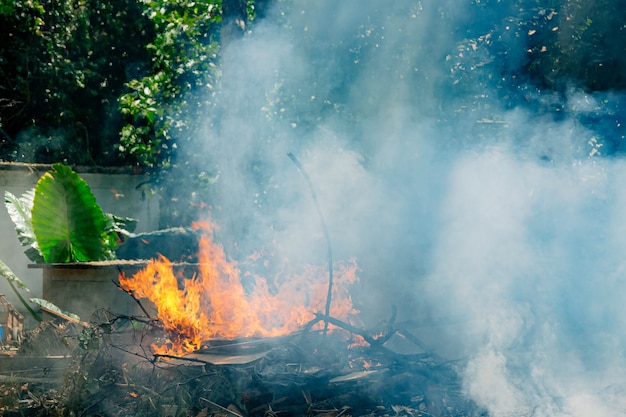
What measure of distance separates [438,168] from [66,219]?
5.46m

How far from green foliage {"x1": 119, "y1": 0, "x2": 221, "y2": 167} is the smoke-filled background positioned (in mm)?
683

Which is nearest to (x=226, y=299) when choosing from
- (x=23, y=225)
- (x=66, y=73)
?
(x=23, y=225)

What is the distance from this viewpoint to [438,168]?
9.26 metres

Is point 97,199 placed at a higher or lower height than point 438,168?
higher

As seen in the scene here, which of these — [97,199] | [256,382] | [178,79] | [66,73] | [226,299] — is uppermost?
[66,73]

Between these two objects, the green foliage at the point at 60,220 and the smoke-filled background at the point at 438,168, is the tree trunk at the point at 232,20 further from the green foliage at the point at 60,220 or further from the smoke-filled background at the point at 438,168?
the green foliage at the point at 60,220

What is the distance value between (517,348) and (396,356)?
4.93ft

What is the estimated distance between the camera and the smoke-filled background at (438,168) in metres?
8.06

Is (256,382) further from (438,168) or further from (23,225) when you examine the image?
(23,225)


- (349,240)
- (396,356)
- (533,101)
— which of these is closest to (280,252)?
(349,240)

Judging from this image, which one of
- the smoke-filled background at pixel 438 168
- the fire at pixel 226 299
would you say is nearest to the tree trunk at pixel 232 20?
the smoke-filled background at pixel 438 168

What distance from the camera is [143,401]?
6.12 m

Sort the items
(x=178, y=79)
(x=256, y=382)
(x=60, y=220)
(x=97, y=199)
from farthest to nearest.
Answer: (x=97, y=199) < (x=178, y=79) < (x=60, y=220) < (x=256, y=382)

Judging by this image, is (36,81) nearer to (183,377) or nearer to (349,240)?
(349,240)
